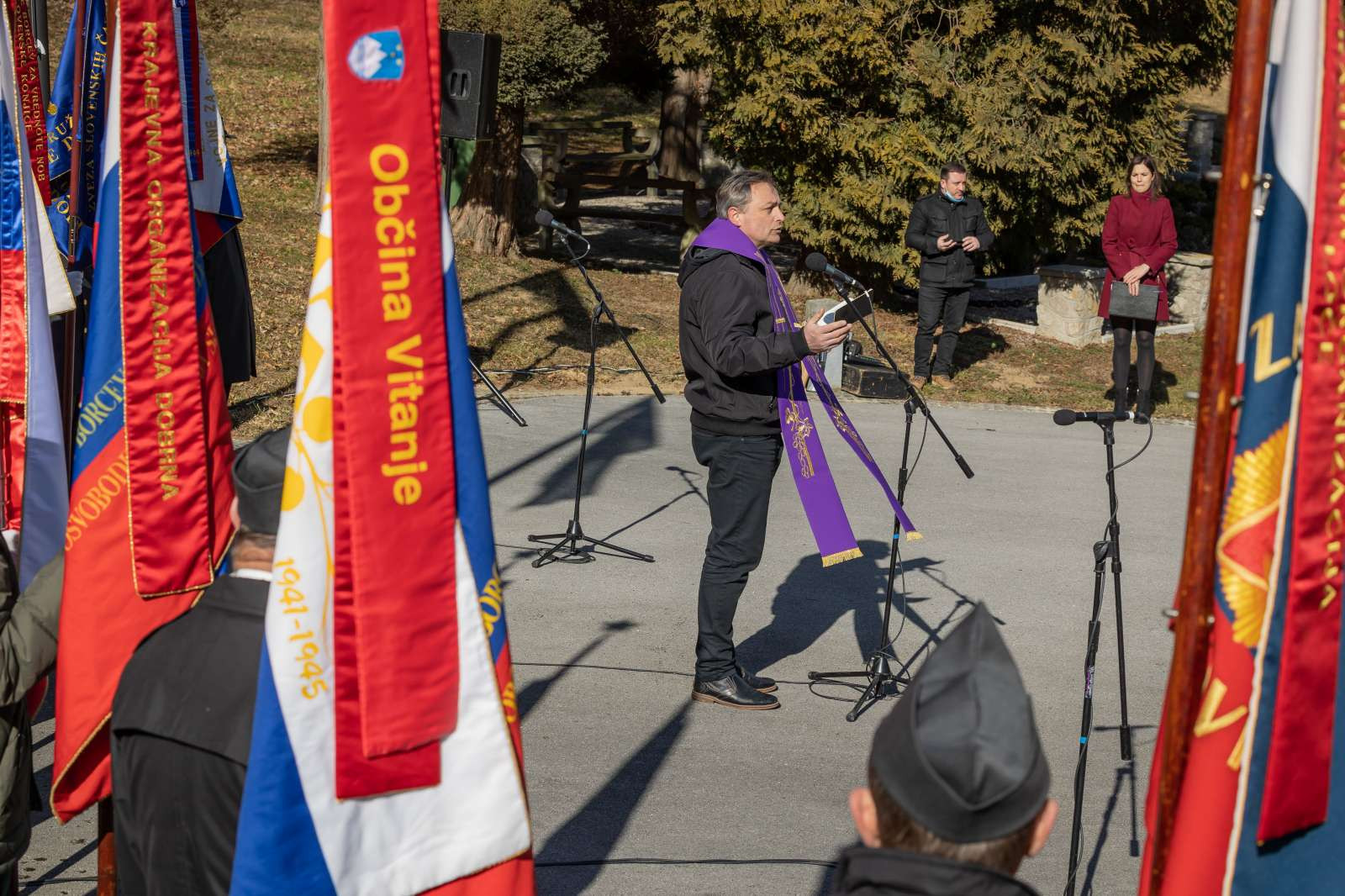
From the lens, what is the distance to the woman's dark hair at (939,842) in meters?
1.86

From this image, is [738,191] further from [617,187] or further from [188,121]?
[617,187]

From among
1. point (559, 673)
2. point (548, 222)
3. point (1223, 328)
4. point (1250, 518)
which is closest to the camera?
point (1223, 328)

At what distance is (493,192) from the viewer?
16.0 m

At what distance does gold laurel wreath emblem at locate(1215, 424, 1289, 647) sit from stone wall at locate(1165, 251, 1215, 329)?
14495 millimetres

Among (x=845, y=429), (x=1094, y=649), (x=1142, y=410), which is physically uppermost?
(x=845, y=429)

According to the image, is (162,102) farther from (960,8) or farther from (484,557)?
(960,8)

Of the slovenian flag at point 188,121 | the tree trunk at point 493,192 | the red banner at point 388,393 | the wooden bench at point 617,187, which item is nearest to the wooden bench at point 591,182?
the wooden bench at point 617,187

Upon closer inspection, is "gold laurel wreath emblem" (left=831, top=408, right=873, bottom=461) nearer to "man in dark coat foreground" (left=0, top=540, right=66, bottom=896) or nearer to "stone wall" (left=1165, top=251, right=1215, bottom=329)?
"man in dark coat foreground" (left=0, top=540, right=66, bottom=896)

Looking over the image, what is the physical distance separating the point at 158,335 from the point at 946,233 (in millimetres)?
9878

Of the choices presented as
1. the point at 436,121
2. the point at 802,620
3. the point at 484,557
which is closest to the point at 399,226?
the point at 436,121

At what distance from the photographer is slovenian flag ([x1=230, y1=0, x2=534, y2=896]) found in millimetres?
2502

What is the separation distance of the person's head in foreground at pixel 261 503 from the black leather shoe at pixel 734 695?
11.7ft

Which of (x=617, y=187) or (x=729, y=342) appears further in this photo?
(x=617, y=187)

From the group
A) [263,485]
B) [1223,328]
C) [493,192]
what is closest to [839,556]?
[263,485]
